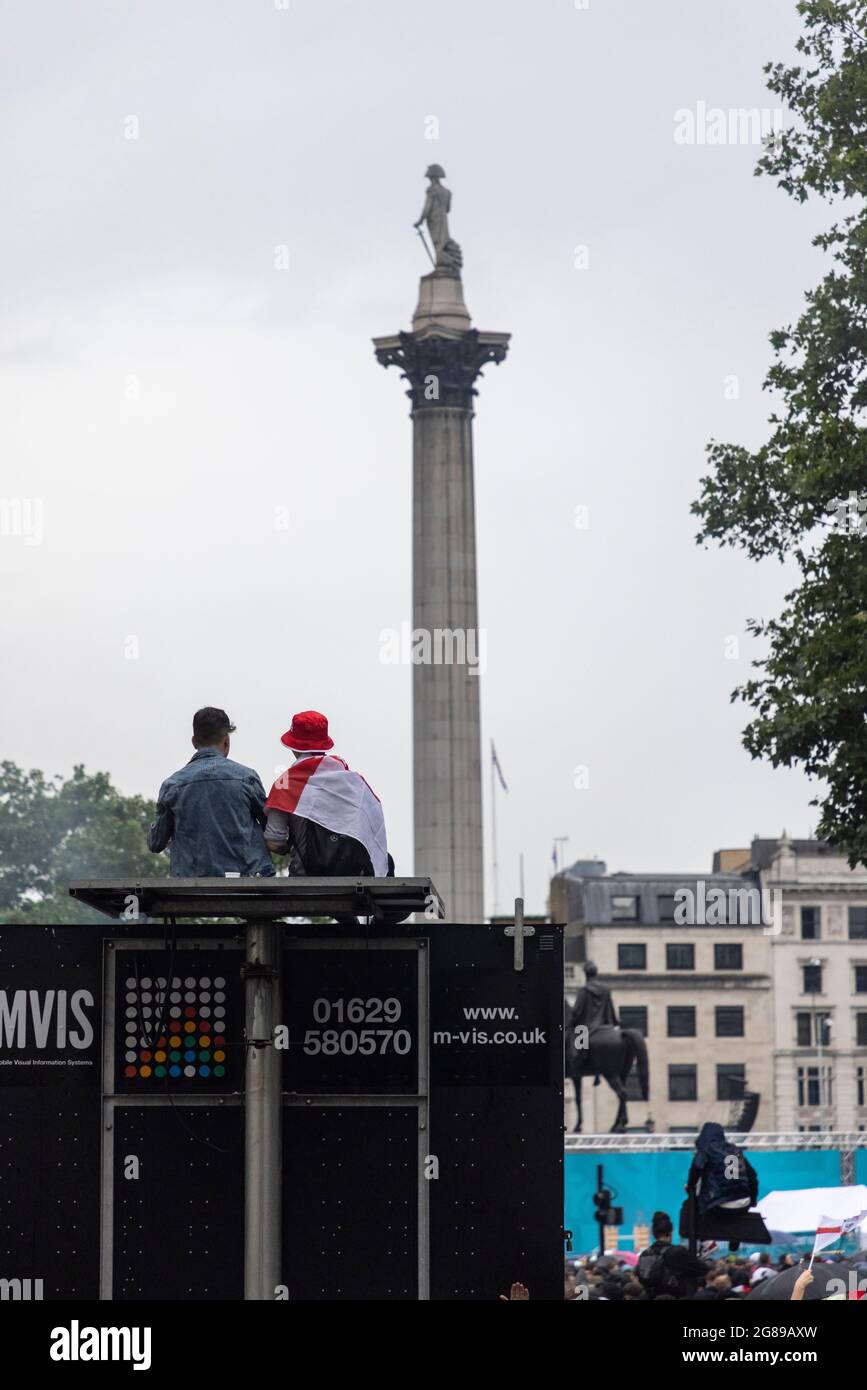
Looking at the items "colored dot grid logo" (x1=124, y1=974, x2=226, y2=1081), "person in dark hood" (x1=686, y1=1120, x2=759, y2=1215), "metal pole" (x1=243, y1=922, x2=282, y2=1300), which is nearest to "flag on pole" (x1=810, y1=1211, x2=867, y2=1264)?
"person in dark hood" (x1=686, y1=1120, x2=759, y2=1215)

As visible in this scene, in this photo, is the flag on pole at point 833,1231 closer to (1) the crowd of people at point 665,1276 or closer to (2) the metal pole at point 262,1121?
(1) the crowd of people at point 665,1276

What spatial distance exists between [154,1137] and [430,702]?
2494 inches

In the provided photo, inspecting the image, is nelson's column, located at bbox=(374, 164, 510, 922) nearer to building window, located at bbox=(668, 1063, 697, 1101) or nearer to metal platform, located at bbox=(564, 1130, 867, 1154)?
metal platform, located at bbox=(564, 1130, 867, 1154)

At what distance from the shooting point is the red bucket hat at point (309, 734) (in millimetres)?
7324

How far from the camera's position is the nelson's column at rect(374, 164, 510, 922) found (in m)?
69.2

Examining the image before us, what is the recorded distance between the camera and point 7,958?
6.40 m

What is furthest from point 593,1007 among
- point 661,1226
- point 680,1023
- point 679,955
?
point 679,955

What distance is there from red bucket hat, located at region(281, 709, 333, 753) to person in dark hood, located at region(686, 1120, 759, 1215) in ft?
23.8

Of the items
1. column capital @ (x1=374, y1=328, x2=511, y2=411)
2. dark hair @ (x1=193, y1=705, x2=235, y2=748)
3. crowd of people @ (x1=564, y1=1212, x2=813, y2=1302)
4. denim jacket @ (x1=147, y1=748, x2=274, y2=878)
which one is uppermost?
column capital @ (x1=374, y1=328, x2=511, y2=411)

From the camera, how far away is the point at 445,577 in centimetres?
6975

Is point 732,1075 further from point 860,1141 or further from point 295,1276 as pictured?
point 295,1276

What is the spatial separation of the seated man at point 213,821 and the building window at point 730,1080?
105704mm

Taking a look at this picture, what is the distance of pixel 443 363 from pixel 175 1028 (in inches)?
2555

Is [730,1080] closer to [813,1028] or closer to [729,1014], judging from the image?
[729,1014]
